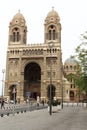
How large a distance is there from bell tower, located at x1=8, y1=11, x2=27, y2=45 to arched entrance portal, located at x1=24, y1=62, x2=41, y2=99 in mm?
10279

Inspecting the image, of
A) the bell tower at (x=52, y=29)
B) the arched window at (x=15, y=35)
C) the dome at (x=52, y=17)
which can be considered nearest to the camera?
the bell tower at (x=52, y=29)

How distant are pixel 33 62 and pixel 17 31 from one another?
1483 centimetres

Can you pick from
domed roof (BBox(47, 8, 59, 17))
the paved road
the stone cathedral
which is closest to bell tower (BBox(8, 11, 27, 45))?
the stone cathedral

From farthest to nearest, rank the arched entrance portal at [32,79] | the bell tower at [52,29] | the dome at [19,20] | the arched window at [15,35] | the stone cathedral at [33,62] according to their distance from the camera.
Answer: the dome at [19,20], the arched window at [15,35], the arched entrance portal at [32,79], the bell tower at [52,29], the stone cathedral at [33,62]

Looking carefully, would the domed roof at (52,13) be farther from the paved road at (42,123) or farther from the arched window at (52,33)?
the paved road at (42,123)

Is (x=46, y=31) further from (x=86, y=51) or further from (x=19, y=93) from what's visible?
(x=86, y=51)

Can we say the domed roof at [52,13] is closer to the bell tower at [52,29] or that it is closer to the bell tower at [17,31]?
the bell tower at [52,29]

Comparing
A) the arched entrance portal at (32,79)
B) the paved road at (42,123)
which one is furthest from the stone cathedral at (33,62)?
the paved road at (42,123)

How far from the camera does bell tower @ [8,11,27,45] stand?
127025mm

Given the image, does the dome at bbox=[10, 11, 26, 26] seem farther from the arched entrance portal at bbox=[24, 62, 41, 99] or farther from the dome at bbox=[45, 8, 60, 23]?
the arched entrance portal at bbox=[24, 62, 41, 99]

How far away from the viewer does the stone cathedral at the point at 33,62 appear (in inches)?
4663

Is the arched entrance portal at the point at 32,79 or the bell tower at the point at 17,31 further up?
the bell tower at the point at 17,31

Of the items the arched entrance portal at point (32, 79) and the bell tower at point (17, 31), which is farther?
the bell tower at point (17, 31)

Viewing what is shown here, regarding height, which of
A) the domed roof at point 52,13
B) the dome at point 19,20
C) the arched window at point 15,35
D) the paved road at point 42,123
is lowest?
the paved road at point 42,123
